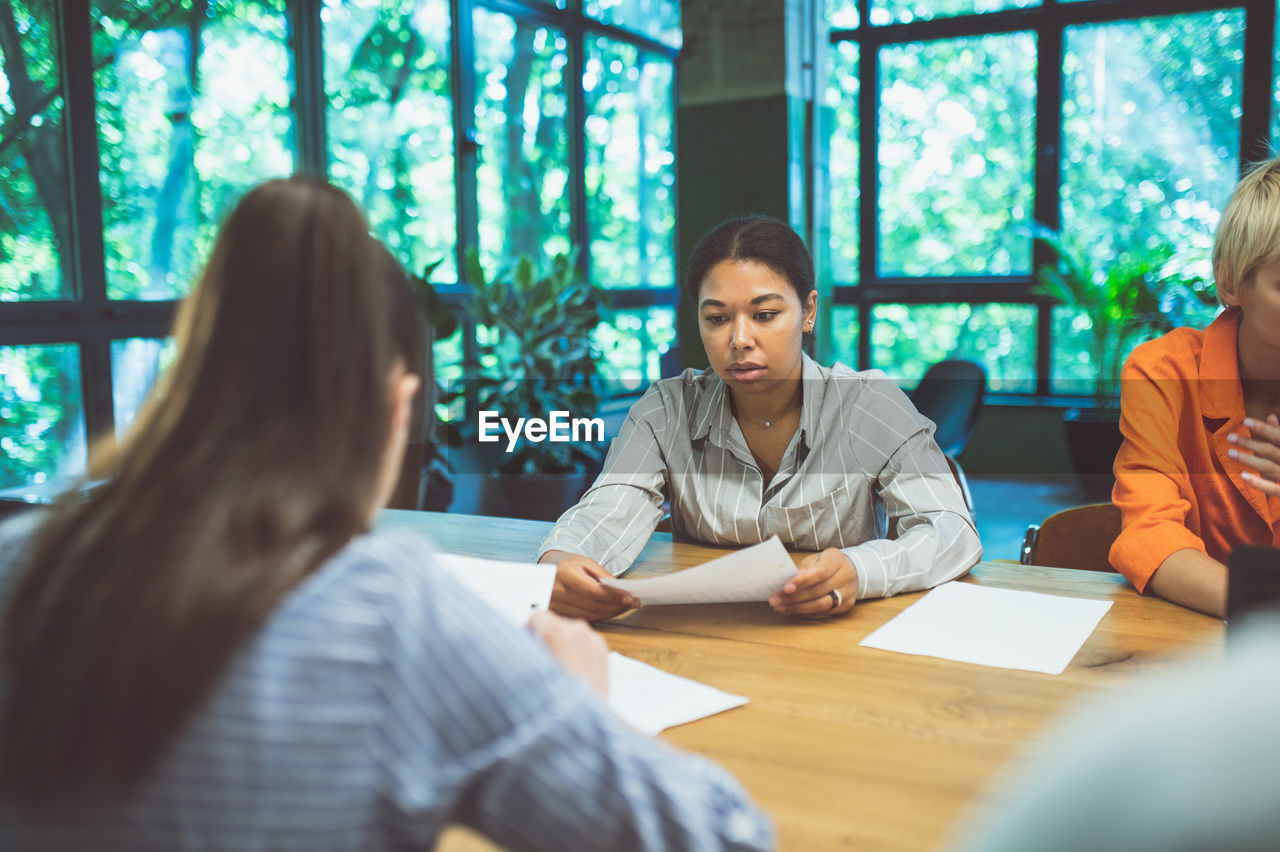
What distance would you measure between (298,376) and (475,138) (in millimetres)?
4272

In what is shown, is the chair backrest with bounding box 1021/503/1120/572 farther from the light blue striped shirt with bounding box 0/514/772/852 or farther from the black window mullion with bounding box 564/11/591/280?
the black window mullion with bounding box 564/11/591/280

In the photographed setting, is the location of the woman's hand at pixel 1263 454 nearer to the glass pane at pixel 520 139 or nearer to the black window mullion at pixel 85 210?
the black window mullion at pixel 85 210

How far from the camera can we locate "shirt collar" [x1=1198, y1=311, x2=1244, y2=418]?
1.56m

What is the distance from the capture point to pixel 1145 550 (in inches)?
56.2

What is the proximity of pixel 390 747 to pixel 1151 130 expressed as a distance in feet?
Result: 20.9

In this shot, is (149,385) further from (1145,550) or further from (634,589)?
(1145,550)

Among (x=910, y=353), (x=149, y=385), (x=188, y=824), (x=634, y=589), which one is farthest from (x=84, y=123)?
(x=910, y=353)

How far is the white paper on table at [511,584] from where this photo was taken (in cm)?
128

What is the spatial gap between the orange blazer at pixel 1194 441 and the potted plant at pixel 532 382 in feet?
8.91

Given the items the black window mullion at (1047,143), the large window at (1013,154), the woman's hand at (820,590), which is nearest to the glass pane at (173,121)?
the woman's hand at (820,590)

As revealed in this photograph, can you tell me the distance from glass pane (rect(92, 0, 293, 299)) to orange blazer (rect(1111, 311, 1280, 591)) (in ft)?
9.14

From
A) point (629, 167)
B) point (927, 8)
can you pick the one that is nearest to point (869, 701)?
point (629, 167)

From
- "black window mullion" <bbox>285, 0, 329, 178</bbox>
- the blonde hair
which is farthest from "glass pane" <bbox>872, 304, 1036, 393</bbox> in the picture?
the blonde hair

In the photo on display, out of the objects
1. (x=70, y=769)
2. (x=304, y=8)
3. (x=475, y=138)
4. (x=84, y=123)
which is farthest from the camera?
(x=475, y=138)
